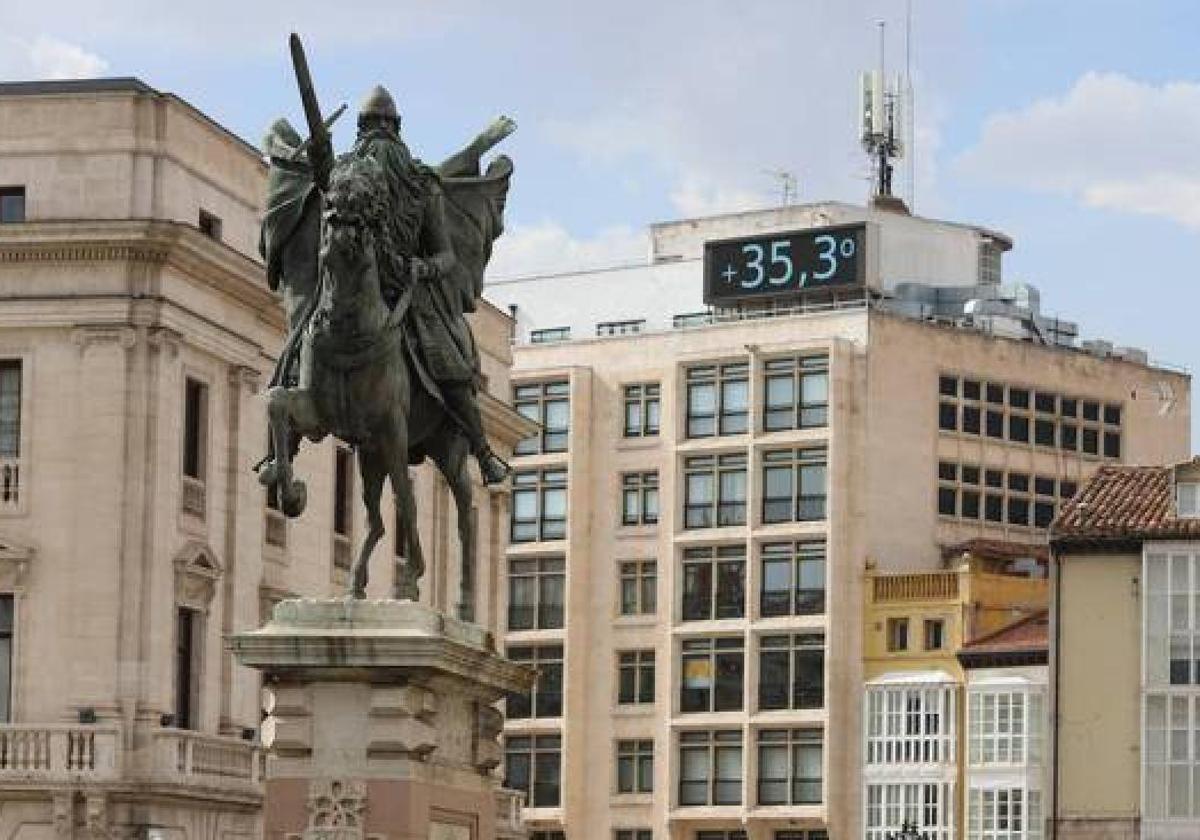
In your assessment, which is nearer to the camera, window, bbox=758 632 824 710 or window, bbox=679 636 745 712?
window, bbox=758 632 824 710

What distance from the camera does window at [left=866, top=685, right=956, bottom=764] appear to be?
112m

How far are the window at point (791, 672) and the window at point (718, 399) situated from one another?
723 centimetres

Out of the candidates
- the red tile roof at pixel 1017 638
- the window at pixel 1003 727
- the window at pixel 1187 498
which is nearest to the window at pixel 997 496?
the red tile roof at pixel 1017 638

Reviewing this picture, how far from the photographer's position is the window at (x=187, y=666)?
2542 inches

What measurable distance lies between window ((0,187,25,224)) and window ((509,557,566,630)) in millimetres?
62771

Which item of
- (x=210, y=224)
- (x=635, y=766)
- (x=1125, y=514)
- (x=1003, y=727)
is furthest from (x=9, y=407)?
(x=635, y=766)

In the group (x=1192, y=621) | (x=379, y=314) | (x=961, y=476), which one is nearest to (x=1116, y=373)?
(x=961, y=476)

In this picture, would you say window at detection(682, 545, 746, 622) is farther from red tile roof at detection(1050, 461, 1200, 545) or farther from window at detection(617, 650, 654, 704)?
red tile roof at detection(1050, 461, 1200, 545)

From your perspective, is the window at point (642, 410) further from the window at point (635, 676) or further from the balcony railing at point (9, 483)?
the balcony railing at point (9, 483)

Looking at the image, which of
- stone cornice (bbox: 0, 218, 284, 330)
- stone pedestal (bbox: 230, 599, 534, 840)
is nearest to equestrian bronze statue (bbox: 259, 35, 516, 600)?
stone pedestal (bbox: 230, 599, 534, 840)

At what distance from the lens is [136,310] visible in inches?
2500

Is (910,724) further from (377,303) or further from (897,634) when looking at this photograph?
(377,303)

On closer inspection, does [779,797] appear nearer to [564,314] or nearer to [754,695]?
[754,695]

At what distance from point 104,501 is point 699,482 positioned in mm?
60964
